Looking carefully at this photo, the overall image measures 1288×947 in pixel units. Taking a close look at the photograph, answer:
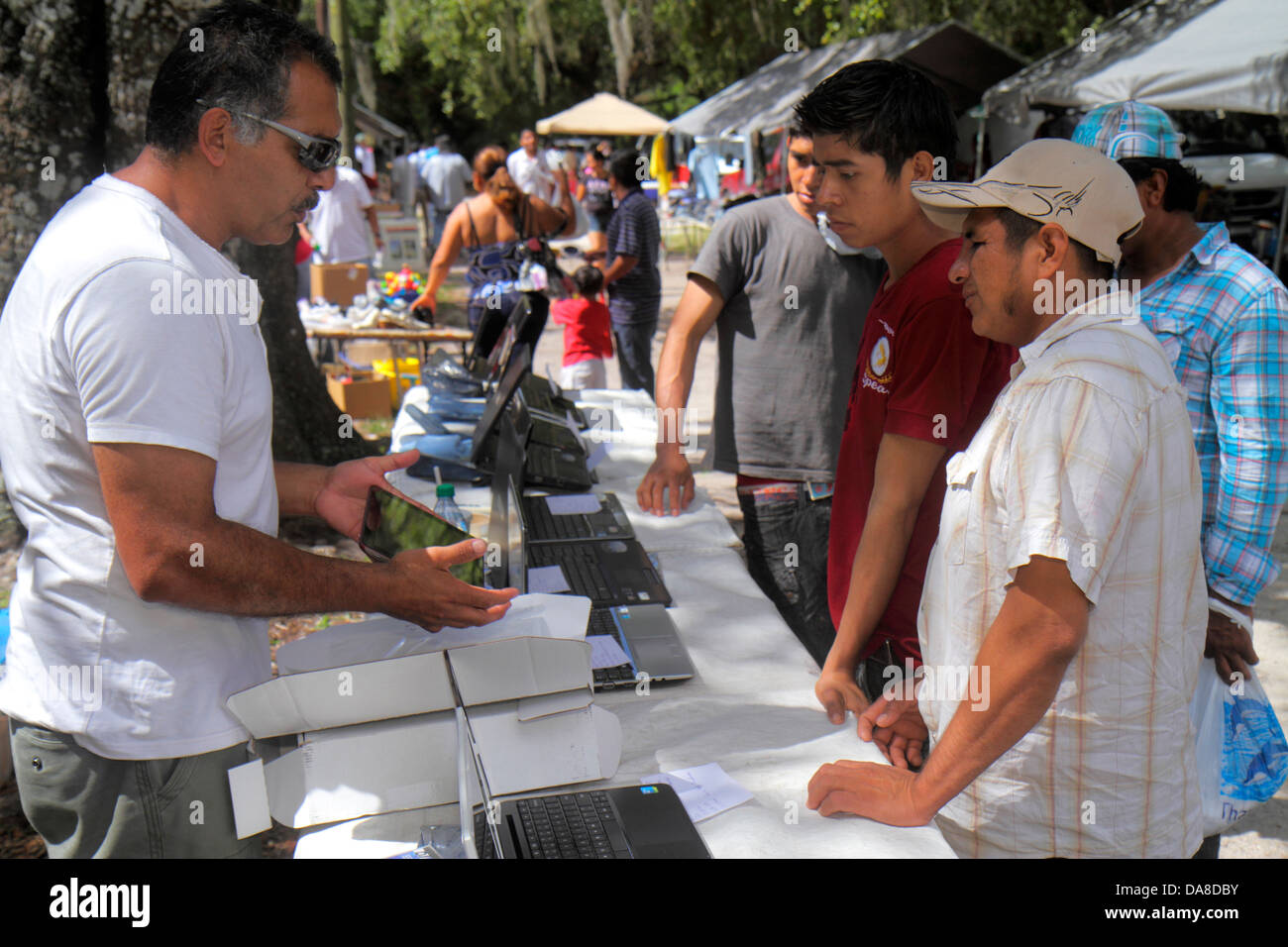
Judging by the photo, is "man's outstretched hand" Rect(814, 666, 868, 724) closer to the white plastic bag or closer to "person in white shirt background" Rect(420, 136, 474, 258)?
the white plastic bag

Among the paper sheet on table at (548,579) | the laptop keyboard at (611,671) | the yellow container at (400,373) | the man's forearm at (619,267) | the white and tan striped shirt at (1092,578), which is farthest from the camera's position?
the yellow container at (400,373)

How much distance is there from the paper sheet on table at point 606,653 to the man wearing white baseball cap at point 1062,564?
2.19 ft

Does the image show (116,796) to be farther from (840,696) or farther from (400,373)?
(400,373)

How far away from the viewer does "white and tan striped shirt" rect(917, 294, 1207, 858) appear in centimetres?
148

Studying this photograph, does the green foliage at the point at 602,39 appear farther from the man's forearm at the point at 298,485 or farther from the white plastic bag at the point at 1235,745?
the white plastic bag at the point at 1235,745

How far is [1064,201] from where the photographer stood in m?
1.55

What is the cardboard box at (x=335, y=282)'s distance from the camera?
9.67m

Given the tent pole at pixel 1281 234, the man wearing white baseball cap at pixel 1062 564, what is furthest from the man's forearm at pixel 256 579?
the tent pole at pixel 1281 234

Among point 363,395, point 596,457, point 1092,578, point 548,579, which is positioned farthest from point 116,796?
point 363,395

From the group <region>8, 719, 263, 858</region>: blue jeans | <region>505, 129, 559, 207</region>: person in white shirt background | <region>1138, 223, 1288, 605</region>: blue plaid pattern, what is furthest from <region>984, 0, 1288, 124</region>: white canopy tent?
<region>505, 129, 559, 207</region>: person in white shirt background

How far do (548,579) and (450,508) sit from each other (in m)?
0.72

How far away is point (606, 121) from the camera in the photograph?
18312 millimetres

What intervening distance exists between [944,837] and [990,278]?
97 cm

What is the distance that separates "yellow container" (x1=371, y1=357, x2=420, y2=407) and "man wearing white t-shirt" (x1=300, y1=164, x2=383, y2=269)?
2.77 m
